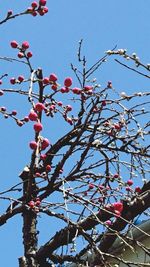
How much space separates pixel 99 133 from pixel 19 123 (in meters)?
0.73

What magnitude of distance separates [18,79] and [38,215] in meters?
1.12

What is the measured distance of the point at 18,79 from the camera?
404cm

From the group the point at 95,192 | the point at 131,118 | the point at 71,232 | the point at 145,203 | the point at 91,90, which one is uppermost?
the point at 91,90

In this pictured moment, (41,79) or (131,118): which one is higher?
(41,79)

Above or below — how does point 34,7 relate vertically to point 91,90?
above

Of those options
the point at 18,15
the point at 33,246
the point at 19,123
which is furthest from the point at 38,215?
the point at 18,15

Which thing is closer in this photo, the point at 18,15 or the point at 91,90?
the point at 18,15

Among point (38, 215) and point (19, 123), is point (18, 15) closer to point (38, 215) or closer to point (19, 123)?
point (19, 123)

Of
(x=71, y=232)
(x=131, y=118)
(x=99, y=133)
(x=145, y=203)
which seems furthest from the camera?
(x=99, y=133)

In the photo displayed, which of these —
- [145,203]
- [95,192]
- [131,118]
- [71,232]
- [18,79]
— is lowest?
[145,203]

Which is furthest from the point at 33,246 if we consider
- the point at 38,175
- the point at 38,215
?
the point at 38,175

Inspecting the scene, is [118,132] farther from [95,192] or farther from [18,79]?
[18,79]

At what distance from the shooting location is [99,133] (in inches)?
174

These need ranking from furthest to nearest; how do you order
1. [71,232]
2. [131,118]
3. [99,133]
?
[99,133], [131,118], [71,232]
